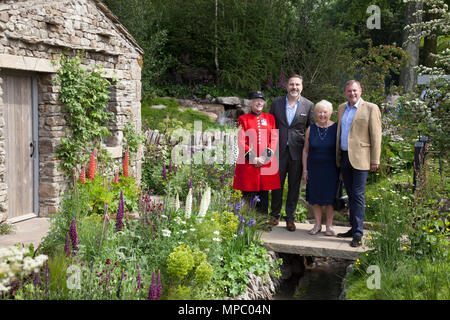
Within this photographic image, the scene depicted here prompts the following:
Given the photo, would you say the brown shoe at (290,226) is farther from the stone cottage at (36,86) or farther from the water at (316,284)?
the stone cottage at (36,86)

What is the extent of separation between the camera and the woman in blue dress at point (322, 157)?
6.15m

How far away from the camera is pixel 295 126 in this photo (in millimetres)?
6453

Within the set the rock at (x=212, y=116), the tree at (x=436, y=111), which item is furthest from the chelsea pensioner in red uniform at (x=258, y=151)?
the rock at (x=212, y=116)

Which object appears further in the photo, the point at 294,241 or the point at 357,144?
the point at 294,241

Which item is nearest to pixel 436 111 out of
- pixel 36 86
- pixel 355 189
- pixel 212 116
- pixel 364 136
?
pixel 364 136

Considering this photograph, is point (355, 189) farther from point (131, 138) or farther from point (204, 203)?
point (131, 138)

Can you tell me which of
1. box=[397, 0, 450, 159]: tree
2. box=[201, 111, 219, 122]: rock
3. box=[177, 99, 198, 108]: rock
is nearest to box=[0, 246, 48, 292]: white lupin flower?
box=[397, 0, 450, 159]: tree

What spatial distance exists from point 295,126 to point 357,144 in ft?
3.06

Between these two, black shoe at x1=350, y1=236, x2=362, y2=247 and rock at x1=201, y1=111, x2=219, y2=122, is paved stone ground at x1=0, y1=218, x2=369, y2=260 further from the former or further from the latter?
rock at x1=201, y1=111, x2=219, y2=122

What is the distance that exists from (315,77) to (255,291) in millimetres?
13036

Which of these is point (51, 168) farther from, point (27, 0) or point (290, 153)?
point (290, 153)

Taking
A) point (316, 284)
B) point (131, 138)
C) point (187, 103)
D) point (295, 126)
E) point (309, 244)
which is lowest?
point (316, 284)

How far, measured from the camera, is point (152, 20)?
585 inches

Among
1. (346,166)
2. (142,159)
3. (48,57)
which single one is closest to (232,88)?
(142,159)
